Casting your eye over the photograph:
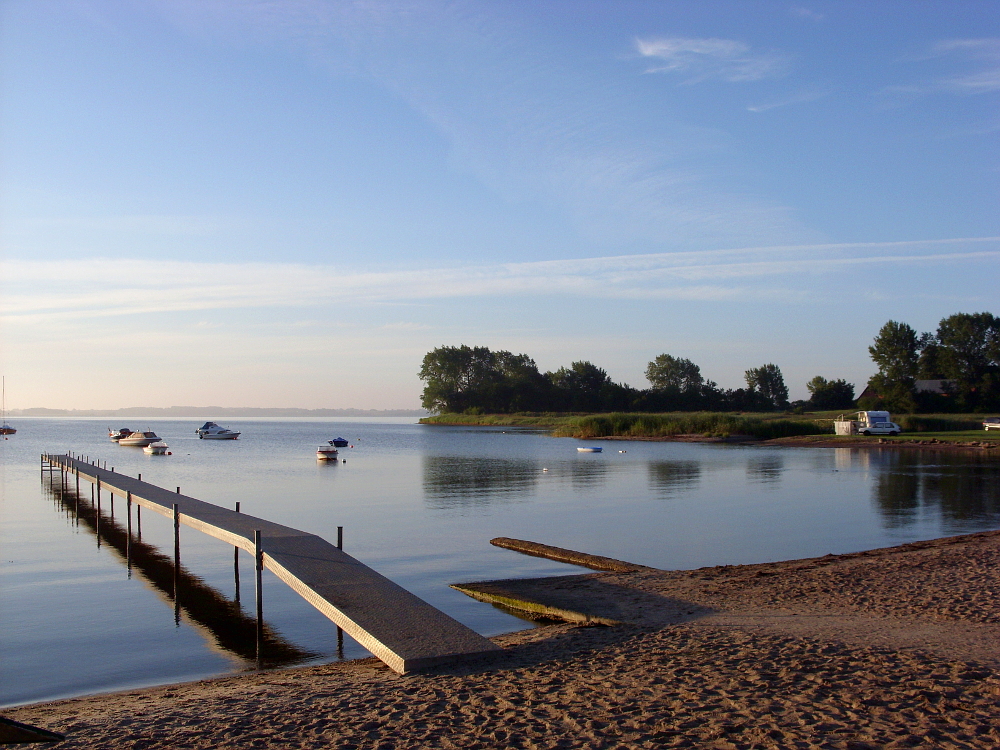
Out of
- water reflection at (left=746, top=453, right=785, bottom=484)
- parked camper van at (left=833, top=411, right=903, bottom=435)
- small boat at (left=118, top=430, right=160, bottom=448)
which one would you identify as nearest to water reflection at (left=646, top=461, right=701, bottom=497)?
water reflection at (left=746, top=453, right=785, bottom=484)

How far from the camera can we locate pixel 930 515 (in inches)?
939

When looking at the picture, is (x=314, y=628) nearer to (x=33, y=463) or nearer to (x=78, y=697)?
(x=78, y=697)

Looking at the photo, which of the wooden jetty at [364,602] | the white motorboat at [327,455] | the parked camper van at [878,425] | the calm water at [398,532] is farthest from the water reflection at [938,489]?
the white motorboat at [327,455]

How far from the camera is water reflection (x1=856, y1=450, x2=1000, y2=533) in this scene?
23234 mm

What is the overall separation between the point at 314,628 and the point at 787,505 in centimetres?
2018

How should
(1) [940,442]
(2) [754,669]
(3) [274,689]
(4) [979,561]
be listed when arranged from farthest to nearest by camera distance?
(1) [940,442] → (4) [979,561] → (3) [274,689] → (2) [754,669]

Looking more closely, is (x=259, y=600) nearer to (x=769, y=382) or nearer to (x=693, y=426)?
(x=693, y=426)

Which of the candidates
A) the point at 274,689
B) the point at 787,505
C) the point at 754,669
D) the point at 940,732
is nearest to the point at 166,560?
the point at 274,689

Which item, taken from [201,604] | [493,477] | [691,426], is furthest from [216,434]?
[201,604]

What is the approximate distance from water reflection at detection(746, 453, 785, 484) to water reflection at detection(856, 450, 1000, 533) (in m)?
4.54

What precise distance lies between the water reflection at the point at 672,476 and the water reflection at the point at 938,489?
7.64 m

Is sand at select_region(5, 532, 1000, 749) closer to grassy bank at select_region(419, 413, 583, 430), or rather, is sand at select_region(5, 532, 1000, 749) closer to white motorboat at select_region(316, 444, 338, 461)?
white motorboat at select_region(316, 444, 338, 461)

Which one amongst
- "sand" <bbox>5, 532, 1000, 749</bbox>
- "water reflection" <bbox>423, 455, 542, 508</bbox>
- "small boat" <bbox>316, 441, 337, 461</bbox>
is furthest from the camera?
"small boat" <bbox>316, 441, 337, 461</bbox>

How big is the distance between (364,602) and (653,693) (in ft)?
13.4
